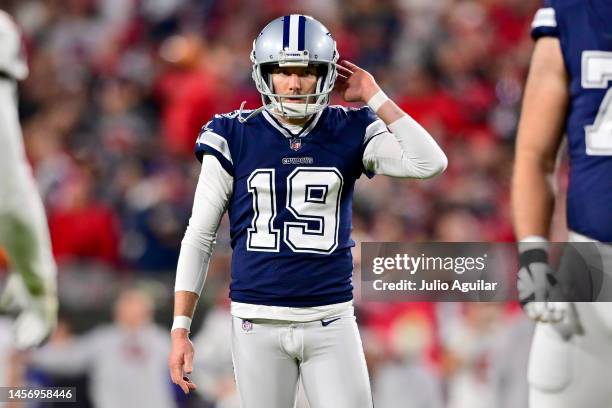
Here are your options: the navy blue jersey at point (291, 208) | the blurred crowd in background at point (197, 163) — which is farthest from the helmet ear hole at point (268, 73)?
the blurred crowd in background at point (197, 163)

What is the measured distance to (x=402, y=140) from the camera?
2783 mm

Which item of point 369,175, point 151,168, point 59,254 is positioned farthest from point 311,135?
point 151,168

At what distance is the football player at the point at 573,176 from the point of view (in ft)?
7.98

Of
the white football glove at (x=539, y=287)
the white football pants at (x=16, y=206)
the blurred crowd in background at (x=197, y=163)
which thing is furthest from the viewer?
the blurred crowd in background at (x=197, y=163)

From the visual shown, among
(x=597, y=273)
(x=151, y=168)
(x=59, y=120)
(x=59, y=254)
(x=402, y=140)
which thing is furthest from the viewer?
(x=59, y=120)

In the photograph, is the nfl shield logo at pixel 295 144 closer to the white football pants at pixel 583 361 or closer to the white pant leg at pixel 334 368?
the white pant leg at pixel 334 368

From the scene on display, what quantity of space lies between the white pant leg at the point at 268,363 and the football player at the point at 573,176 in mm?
624

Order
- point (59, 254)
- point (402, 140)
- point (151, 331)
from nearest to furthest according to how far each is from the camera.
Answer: point (402, 140) → point (151, 331) → point (59, 254)

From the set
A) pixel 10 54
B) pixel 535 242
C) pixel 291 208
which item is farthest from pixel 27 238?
pixel 535 242

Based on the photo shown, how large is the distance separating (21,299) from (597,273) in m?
1.28

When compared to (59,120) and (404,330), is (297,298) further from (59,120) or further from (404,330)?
(59,120)

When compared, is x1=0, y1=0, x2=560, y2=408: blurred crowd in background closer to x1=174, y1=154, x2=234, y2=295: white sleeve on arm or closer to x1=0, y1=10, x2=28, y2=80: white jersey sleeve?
x1=174, y1=154, x2=234, y2=295: white sleeve on arm

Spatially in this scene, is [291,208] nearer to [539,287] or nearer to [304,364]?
[304,364]
